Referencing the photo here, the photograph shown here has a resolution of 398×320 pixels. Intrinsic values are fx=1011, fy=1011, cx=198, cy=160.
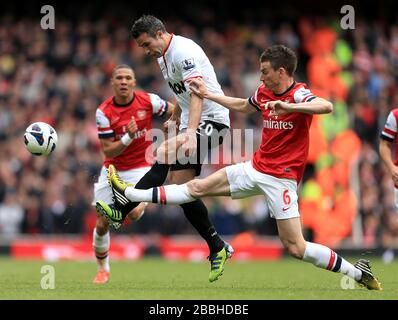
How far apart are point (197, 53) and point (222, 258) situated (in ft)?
7.30

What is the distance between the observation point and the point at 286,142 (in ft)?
33.1

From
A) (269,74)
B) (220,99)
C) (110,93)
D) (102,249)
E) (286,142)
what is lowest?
(102,249)

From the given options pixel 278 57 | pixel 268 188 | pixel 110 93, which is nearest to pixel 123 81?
pixel 278 57

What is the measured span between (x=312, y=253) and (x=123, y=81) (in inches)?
142

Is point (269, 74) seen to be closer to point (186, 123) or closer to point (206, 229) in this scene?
point (186, 123)

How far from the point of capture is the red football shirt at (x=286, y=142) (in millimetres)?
10016

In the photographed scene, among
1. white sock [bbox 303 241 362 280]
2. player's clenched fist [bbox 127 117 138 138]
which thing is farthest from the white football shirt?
white sock [bbox 303 241 362 280]

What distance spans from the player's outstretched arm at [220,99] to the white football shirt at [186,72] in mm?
174

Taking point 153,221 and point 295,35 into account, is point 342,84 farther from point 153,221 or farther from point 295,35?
point 153,221

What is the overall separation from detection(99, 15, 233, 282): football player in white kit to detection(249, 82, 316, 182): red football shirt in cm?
81

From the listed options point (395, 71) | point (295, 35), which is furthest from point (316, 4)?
point (395, 71)

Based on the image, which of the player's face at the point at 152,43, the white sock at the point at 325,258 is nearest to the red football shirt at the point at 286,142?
the white sock at the point at 325,258

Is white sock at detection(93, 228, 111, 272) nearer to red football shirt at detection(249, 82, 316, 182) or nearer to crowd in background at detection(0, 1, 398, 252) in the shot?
red football shirt at detection(249, 82, 316, 182)

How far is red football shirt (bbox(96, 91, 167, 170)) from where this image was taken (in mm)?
12352
